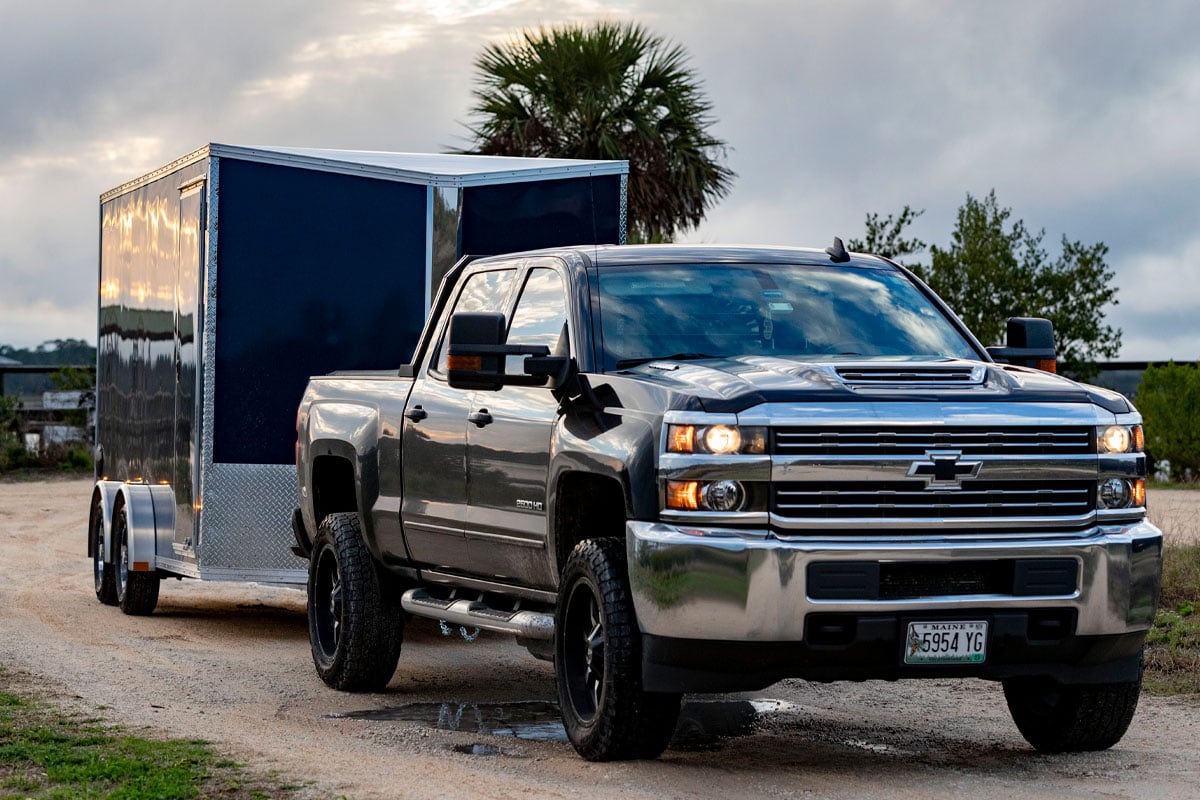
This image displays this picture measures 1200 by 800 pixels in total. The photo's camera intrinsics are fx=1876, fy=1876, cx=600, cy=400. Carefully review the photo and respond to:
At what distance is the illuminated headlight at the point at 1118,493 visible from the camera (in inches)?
284

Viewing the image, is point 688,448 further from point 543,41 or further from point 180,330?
point 543,41

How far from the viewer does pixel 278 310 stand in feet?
39.7

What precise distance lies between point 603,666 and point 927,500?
4.61 feet

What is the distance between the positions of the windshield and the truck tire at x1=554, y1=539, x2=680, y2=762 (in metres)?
1.02

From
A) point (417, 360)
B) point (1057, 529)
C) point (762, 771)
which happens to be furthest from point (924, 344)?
point (417, 360)

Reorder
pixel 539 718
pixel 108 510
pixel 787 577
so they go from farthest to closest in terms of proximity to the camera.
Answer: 1. pixel 108 510
2. pixel 539 718
3. pixel 787 577

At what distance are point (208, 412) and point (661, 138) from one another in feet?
67.3

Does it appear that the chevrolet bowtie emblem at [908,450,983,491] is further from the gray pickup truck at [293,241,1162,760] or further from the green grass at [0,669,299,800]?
the green grass at [0,669,299,800]

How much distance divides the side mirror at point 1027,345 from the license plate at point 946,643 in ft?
6.31

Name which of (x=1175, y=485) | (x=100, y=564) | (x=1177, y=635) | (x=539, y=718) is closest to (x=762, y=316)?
(x=539, y=718)

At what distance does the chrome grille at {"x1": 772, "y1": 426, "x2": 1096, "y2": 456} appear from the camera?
6805 millimetres

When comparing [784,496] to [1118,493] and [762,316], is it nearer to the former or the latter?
[1118,493]

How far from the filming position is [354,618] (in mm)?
9703

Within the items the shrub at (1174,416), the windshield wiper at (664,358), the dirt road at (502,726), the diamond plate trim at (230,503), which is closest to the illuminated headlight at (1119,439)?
the dirt road at (502,726)
